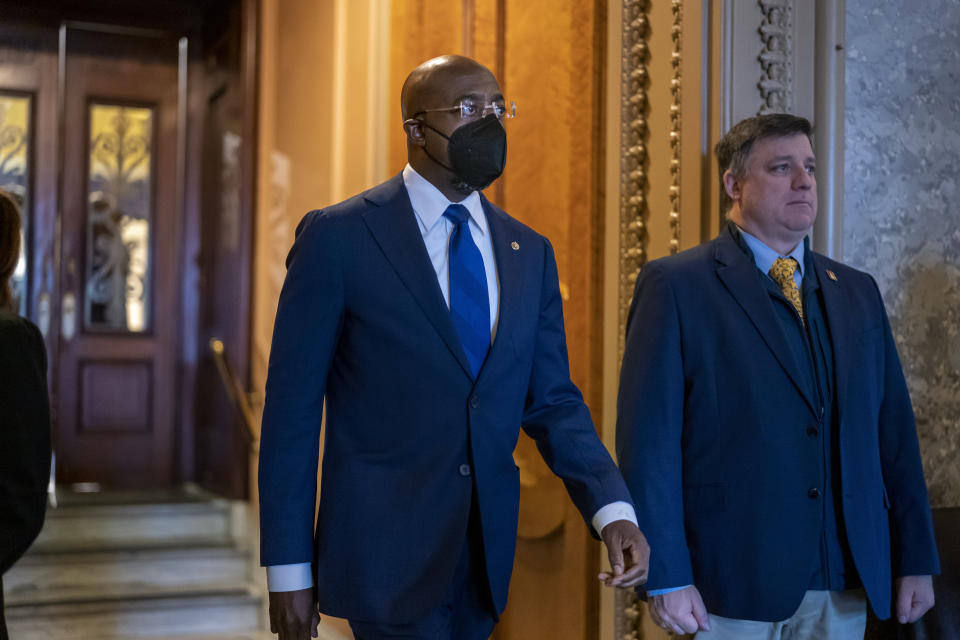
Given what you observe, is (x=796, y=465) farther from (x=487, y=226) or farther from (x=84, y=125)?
(x=84, y=125)

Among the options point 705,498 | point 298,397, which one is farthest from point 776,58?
point 298,397

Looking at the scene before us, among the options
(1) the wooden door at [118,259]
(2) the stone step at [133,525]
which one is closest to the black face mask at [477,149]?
(2) the stone step at [133,525]

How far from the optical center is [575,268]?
9.88 ft

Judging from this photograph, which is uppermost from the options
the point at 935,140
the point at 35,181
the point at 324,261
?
the point at 35,181

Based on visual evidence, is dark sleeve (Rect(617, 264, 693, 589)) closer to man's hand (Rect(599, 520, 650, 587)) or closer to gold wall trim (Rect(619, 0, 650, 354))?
man's hand (Rect(599, 520, 650, 587))

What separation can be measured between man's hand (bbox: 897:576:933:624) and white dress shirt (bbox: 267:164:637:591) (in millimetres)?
766

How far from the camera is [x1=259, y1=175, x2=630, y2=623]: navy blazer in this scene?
1540mm

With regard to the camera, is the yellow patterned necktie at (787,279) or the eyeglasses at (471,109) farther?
the yellow patterned necktie at (787,279)

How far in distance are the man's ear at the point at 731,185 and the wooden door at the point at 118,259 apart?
4414mm

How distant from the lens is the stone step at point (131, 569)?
4.60 meters

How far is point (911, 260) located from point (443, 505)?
1.60 metres

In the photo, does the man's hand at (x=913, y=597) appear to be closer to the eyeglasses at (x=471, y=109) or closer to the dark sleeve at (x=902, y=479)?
the dark sleeve at (x=902, y=479)

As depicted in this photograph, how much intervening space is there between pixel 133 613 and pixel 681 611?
3.28m

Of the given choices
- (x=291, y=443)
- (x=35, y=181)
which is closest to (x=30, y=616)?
(x=35, y=181)
